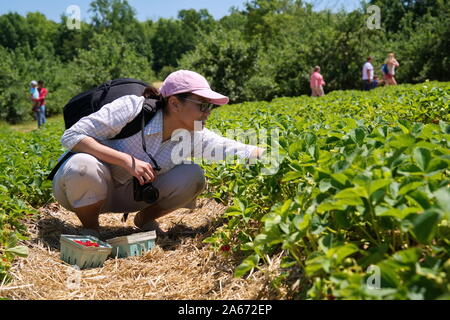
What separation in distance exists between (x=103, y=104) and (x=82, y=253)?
0.94m

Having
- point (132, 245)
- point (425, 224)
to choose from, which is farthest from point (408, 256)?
point (132, 245)

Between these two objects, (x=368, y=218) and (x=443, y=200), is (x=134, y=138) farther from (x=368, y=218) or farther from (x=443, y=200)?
(x=443, y=200)

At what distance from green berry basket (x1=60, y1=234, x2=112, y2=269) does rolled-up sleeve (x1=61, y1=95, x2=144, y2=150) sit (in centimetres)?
55

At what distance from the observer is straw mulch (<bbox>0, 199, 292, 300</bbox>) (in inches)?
83.2

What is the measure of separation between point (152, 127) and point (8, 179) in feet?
3.53

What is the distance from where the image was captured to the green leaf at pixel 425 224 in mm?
1154

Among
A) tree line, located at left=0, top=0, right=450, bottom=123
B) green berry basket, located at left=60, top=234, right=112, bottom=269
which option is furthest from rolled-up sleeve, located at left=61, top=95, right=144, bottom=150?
tree line, located at left=0, top=0, right=450, bottom=123

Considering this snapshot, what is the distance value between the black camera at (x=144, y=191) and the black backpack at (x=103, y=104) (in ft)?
1.02

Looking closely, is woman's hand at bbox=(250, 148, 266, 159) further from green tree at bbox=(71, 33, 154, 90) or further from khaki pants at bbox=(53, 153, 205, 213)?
green tree at bbox=(71, 33, 154, 90)

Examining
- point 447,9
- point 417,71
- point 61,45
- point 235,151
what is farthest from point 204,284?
Answer: point 61,45

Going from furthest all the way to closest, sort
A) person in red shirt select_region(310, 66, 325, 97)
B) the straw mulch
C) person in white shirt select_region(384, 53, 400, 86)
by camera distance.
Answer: person in red shirt select_region(310, 66, 325, 97), person in white shirt select_region(384, 53, 400, 86), the straw mulch

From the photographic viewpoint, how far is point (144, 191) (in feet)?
9.23

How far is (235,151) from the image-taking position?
114 inches
